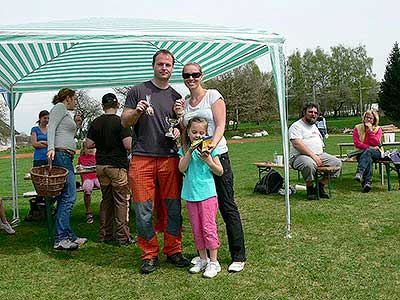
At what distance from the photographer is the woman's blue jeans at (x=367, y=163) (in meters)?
7.72

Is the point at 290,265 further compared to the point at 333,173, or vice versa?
the point at 333,173

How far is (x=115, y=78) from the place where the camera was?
27.7 ft

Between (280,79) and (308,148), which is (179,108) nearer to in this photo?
(280,79)

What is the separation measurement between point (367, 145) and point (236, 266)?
15.7 feet

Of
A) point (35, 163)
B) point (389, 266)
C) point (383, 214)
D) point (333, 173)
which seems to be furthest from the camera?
point (333, 173)

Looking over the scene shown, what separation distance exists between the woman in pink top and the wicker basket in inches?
188

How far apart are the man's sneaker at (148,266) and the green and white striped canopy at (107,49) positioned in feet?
6.49

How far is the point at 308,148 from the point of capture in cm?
727

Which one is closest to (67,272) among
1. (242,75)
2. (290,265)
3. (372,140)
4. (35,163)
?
(290,265)

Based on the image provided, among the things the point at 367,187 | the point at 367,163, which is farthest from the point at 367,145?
the point at 367,187

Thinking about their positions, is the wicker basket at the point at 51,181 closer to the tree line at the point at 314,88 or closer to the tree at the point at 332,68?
the tree line at the point at 314,88

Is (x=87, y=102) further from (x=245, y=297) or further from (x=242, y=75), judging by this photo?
(x=245, y=297)

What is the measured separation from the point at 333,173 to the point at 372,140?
1171mm

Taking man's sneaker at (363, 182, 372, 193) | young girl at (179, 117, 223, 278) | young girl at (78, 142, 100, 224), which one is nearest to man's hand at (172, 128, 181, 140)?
young girl at (179, 117, 223, 278)
